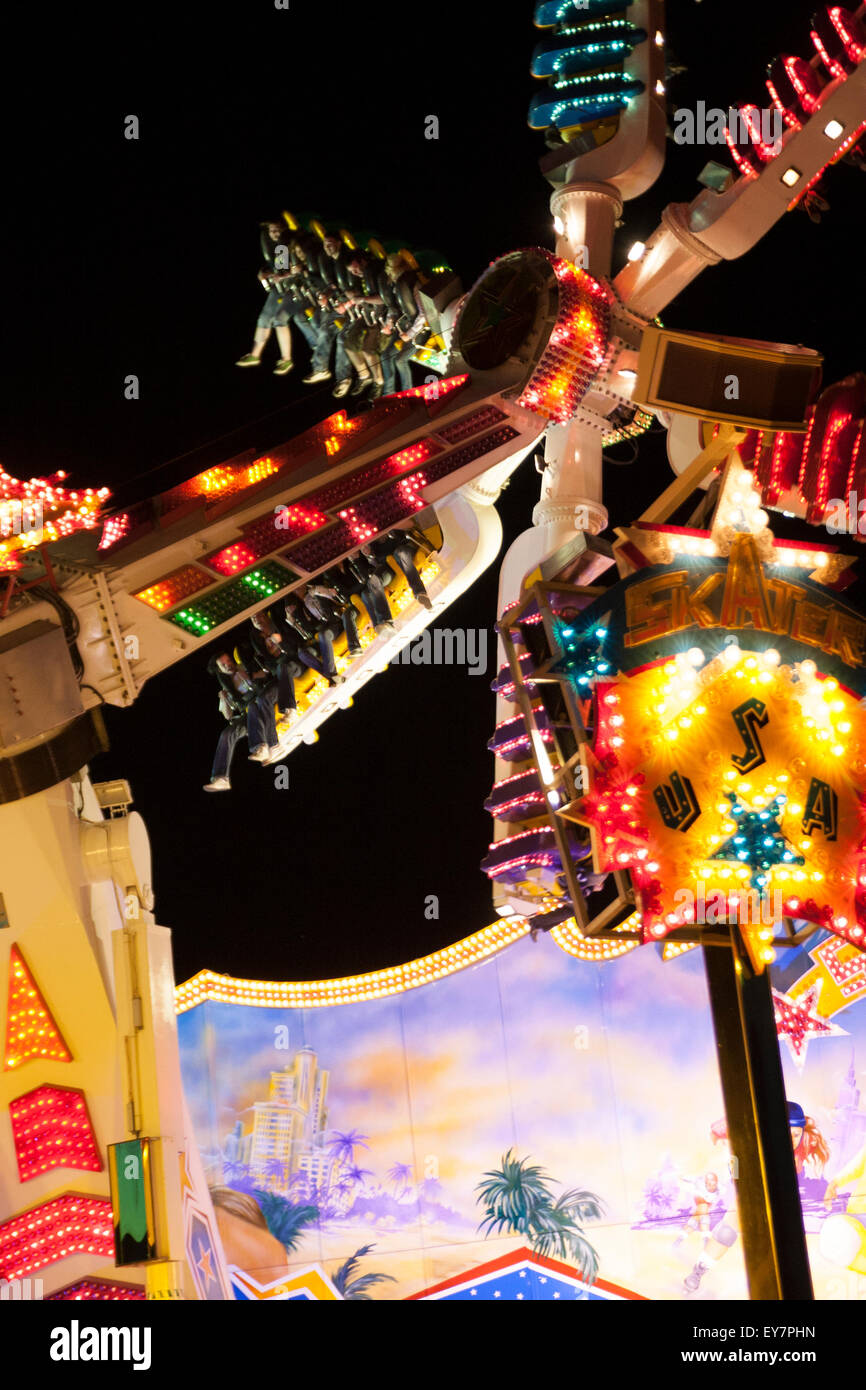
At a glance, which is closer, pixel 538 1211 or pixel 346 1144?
pixel 538 1211

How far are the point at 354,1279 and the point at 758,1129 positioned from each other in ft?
21.2

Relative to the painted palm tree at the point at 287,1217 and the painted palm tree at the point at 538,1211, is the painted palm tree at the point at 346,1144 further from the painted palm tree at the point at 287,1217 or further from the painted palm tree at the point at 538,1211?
the painted palm tree at the point at 538,1211

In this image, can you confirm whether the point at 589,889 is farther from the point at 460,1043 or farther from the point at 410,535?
the point at 460,1043

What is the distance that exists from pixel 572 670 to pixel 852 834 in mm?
1928

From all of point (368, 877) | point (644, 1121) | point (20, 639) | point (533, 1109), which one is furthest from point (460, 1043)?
point (20, 639)

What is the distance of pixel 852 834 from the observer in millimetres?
9180

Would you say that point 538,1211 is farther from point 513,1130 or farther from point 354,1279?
point 354,1279

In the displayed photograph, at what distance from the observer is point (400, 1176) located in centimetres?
1401

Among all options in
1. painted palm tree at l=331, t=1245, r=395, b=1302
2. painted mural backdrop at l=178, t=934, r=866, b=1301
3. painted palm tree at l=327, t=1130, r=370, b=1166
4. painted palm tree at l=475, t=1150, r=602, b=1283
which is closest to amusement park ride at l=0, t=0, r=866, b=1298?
painted mural backdrop at l=178, t=934, r=866, b=1301

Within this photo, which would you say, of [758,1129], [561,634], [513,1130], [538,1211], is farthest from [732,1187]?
[561,634]

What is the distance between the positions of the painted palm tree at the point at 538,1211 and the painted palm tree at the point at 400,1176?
2.14ft

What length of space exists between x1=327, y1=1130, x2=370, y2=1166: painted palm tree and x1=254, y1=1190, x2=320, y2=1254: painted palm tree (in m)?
0.51

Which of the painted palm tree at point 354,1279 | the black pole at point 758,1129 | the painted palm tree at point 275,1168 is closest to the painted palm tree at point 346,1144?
the painted palm tree at point 275,1168

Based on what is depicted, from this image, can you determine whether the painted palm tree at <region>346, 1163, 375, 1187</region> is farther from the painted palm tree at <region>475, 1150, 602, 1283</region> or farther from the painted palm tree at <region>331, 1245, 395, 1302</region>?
the painted palm tree at <region>475, 1150, 602, 1283</region>
